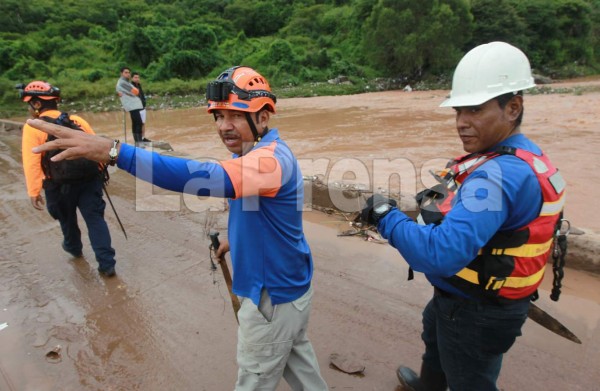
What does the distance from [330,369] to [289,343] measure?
0.93 meters

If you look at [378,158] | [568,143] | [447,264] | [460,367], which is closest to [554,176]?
[447,264]

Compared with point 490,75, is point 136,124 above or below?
below

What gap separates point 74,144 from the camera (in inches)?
56.5

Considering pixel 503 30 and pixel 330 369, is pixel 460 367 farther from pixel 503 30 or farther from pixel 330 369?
pixel 503 30

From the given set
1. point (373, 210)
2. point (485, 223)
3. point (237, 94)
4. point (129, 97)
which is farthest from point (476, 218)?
point (129, 97)

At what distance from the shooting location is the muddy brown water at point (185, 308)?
102 inches

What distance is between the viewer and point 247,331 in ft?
5.88

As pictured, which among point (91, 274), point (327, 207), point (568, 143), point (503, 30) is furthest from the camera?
point (503, 30)

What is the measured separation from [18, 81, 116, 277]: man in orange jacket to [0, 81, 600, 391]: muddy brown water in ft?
1.52

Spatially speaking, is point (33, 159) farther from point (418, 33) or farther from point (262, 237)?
point (418, 33)

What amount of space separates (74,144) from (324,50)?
35.0 metres

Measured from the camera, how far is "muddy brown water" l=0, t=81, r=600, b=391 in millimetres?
2592

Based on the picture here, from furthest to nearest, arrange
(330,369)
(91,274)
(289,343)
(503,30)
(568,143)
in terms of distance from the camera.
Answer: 1. (503,30)
2. (568,143)
3. (91,274)
4. (330,369)
5. (289,343)

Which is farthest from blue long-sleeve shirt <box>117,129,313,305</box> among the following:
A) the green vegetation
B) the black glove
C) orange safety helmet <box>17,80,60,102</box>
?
the green vegetation
